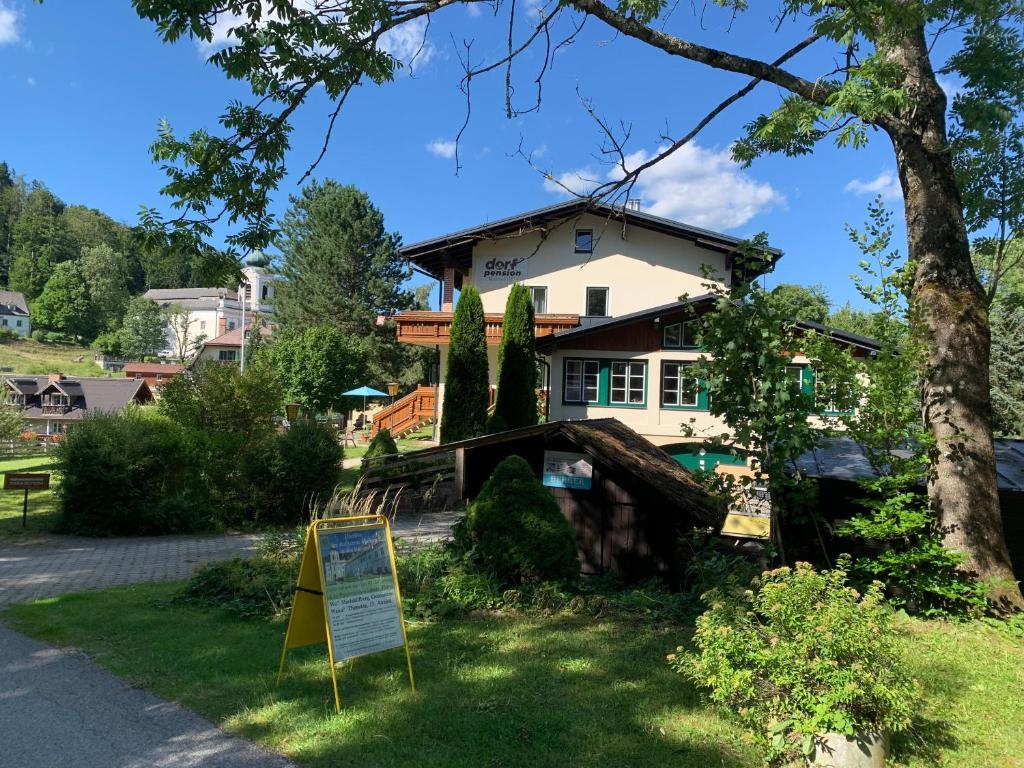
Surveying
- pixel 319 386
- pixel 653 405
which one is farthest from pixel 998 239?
pixel 319 386

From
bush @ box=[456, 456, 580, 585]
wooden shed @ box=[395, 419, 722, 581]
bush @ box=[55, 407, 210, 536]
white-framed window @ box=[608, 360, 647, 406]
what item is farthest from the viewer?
white-framed window @ box=[608, 360, 647, 406]

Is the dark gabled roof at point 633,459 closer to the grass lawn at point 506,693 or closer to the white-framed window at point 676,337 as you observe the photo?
the grass lawn at point 506,693

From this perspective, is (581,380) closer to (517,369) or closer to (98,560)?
(517,369)

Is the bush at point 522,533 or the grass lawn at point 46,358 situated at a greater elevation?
the grass lawn at point 46,358

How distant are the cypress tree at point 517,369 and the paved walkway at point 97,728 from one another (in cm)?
1742

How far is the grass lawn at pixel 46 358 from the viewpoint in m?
86.3

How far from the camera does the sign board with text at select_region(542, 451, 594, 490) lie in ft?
28.8

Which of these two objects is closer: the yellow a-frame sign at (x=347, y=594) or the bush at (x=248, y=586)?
the yellow a-frame sign at (x=347, y=594)

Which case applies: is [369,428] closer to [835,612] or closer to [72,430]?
[72,430]

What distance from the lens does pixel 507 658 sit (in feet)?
18.4

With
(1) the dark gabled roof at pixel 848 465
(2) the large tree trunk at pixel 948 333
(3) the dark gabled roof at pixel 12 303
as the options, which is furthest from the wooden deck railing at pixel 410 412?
(3) the dark gabled roof at pixel 12 303

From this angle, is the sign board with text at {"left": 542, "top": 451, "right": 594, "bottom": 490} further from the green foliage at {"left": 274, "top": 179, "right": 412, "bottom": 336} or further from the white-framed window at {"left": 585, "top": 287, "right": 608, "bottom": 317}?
the green foliage at {"left": 274, "top": 179, "right": 412, "bottom": 336}

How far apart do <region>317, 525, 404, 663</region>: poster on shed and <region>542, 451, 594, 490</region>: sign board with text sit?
3.79 meters

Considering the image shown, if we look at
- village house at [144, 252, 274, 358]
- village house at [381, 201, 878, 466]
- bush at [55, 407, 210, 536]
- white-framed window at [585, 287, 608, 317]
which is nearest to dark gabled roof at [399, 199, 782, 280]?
village house at [381, 201, 878, 466]
